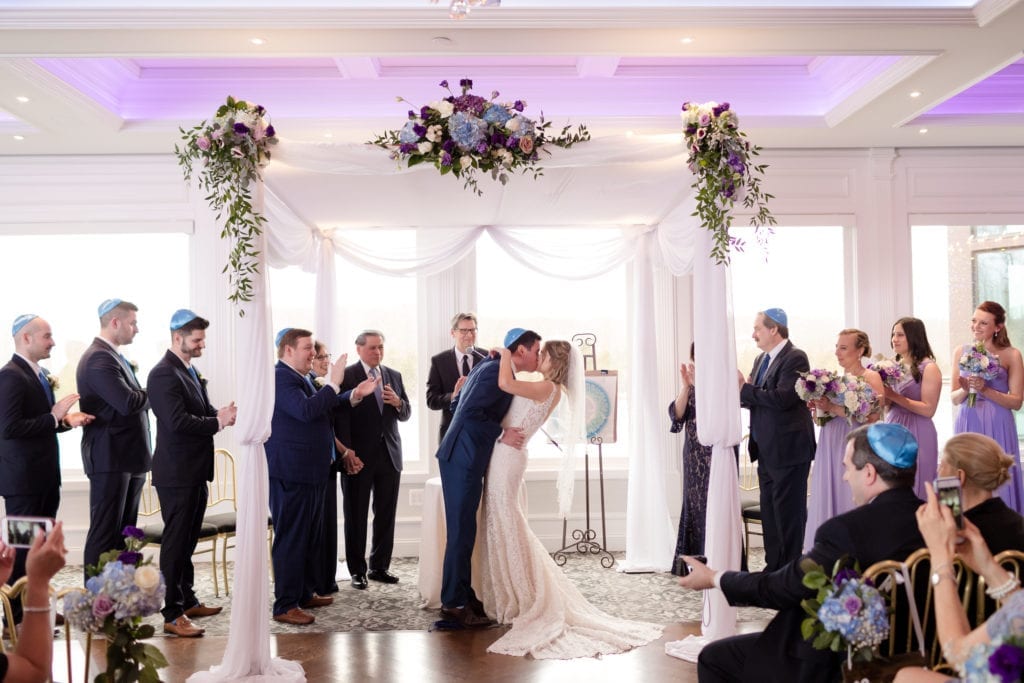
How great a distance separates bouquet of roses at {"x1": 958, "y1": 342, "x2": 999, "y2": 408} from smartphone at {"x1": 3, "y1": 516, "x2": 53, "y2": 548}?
18.0 feet

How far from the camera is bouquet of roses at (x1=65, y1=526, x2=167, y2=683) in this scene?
251cm

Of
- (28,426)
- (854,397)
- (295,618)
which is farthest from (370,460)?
(854,397)

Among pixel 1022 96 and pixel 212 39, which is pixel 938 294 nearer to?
pixel 1022 96

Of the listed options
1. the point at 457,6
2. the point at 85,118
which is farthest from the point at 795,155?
the point at 85,118

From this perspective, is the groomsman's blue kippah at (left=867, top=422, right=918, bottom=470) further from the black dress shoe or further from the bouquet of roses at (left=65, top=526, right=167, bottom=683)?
the black dress shoe

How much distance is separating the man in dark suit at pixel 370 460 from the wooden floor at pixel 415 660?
1302 mm

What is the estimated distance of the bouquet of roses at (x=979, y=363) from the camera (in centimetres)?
601

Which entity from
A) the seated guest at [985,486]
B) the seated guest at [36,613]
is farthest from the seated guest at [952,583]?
the seated guest at [36,613]

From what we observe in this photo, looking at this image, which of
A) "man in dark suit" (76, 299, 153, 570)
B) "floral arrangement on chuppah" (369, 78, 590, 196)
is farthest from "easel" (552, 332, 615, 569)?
"man in dark suit" (76, 299, 153, 570)

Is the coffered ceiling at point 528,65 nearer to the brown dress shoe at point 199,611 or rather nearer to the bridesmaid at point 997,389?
the bridesmaid at point 997,389

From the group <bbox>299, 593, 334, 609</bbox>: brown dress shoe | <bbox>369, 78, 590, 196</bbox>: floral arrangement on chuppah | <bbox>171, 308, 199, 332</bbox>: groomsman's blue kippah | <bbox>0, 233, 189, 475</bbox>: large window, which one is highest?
<bbox>369, 78, 590, 196</bbox>: floral arrangement on chuppah

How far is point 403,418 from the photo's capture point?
262 inches

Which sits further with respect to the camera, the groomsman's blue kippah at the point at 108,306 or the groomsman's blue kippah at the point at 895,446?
the groomsman's blue kippah at the point at 108,306

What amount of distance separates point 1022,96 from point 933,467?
10.8 ft
